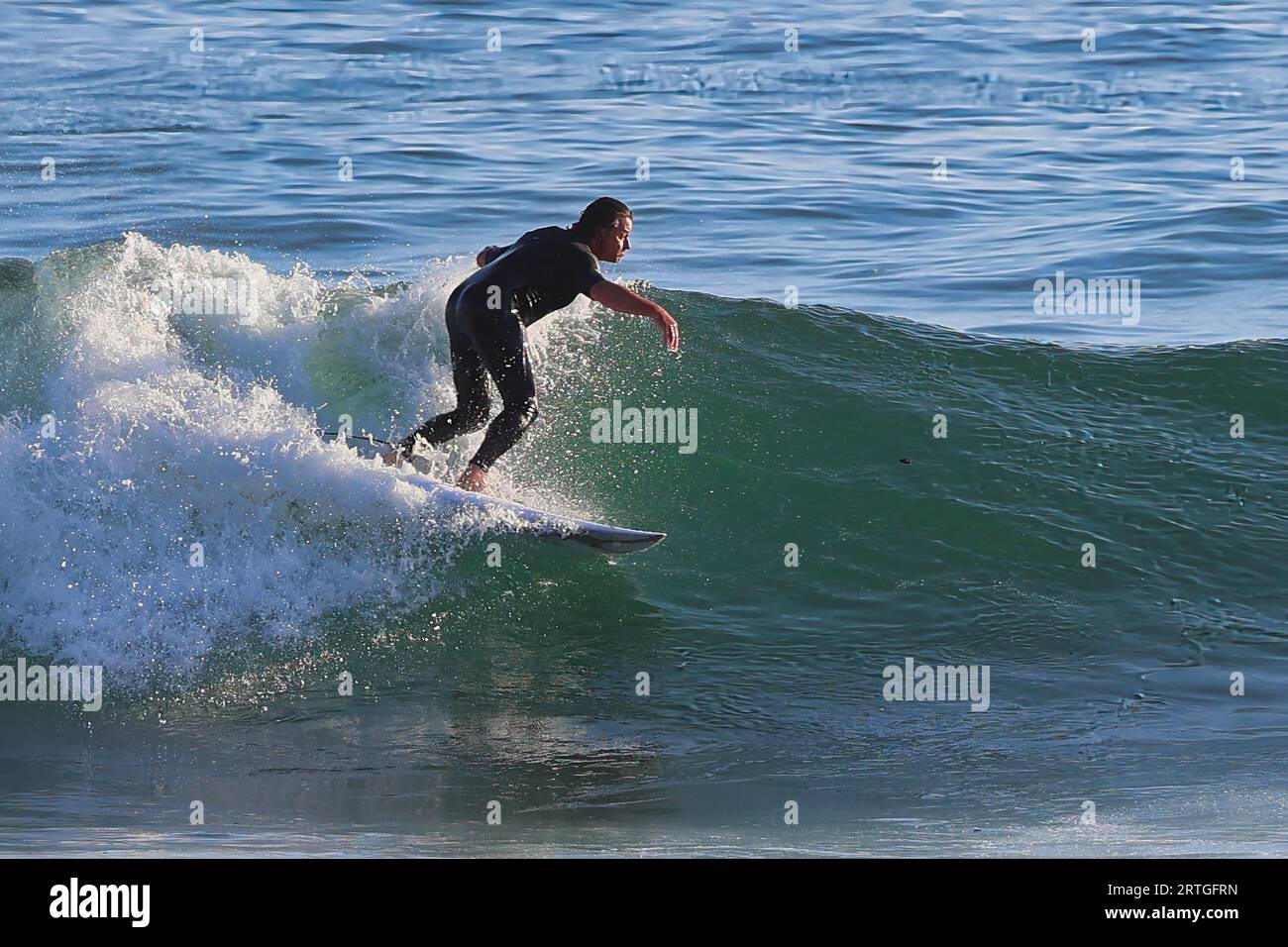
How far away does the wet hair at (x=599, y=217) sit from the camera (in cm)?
778

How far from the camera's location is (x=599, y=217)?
7.78 metres

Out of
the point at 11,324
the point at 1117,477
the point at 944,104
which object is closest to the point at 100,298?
the point at 11,324

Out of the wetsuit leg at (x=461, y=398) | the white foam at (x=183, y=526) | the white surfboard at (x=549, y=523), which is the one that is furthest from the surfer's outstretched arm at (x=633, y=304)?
the white foam at (x=183, y=526)

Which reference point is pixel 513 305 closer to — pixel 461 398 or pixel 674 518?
pixel 461 398

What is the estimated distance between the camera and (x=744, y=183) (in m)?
16.9

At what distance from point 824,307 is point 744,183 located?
5.23 meters

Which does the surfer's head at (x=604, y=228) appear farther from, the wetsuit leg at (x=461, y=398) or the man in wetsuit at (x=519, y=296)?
the wetsuit leg at (x=461, y=398)

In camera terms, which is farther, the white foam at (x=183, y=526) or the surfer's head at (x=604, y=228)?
the surfer's head at (x=604, y=228)

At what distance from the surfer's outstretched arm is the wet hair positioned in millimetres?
393

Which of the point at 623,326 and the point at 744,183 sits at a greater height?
the point at 744,183

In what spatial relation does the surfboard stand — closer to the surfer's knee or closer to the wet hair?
the surfer's knee

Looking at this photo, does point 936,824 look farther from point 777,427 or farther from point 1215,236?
point 1215,236

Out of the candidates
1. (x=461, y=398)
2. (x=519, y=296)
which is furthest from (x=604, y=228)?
(x=461, y=398)

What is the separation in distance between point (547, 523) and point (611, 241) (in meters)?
1.49
